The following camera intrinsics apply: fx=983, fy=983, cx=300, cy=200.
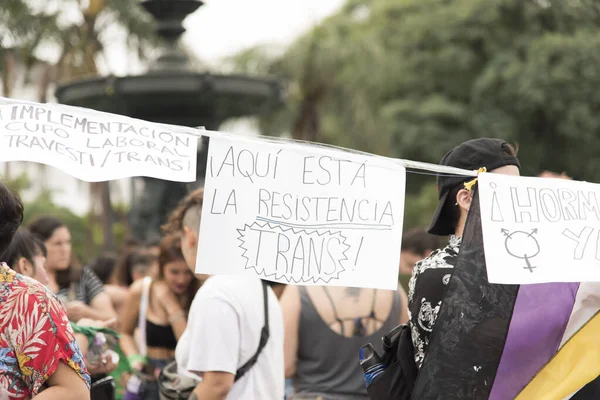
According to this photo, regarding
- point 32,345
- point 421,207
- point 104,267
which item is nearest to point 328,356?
point 32,345

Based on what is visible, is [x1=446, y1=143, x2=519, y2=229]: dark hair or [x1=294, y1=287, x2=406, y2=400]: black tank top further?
[x1=294, y1=287, x2=406, y2=400]: black tank top

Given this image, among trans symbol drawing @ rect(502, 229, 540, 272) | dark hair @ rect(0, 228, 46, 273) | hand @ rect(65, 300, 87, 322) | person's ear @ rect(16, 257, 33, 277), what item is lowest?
hand @ rect(65, 300, 87, 322)

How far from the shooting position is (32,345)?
2.93 m

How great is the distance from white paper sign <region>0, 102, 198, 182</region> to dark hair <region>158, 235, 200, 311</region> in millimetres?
2169

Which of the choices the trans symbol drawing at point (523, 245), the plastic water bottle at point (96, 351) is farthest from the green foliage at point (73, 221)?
the trans symbol drawing at point (523, 245)

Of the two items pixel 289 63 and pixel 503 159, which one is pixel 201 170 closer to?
pixel 503 159

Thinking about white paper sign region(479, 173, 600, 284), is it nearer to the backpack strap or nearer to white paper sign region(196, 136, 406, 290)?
white paper sign region(196, 136, 406, 290)

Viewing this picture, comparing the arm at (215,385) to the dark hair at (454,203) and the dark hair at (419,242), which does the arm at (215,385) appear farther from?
the dark hair at (419,242)

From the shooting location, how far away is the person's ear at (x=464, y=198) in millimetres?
3398

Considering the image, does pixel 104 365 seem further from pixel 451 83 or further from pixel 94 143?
pixel 451 83

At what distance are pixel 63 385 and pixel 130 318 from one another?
3.34 metres

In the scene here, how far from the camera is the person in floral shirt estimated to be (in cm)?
293

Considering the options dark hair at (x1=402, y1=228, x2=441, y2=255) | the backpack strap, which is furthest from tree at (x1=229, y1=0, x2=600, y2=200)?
the backpack strap

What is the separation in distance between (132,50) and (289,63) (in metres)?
4.48
